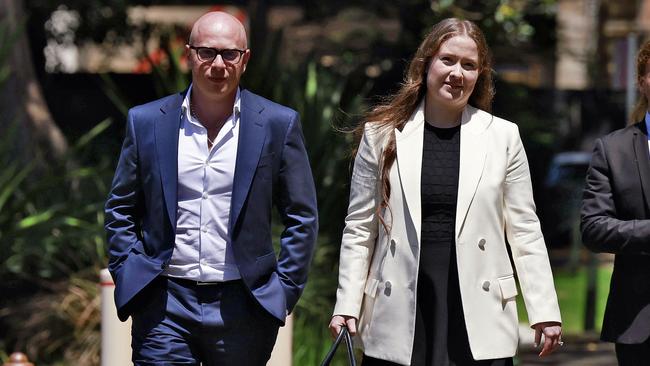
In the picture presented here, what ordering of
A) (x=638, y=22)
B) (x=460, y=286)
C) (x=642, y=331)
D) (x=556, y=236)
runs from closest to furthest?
(x=460, y=286) < (x=642, y=331) < (x=556, y=236) < (x=638, y=22)

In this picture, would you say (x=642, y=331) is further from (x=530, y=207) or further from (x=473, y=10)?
(x=473, y=10)

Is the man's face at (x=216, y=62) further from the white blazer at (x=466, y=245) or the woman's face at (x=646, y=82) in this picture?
the woman's face at (x=646, y=82)

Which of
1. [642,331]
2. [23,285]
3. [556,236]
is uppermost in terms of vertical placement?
[642,331]

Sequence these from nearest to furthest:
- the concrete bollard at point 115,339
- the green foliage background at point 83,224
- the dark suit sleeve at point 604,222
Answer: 1. the dark suit sleeve at point 604,222
2. the concrete bollard at point 115,339
3. the green foliage background at point 83,224

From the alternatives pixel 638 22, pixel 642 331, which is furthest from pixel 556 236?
pixel 638 22

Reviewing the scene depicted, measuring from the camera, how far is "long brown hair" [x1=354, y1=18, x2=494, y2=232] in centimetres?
474

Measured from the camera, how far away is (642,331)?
195 inches

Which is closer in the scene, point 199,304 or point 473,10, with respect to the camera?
point 199,304

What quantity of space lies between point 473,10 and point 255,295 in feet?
25.0

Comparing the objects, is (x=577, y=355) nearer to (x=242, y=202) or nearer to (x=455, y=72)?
(x=455, y=72)

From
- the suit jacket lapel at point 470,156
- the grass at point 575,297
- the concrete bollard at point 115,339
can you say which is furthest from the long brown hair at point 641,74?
the grass at point 575,297

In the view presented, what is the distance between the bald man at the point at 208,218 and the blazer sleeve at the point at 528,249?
0.74 m

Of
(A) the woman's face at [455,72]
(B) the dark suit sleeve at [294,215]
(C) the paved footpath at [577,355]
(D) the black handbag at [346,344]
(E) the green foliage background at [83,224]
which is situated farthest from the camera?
(C) the paved footpath at [577,355]

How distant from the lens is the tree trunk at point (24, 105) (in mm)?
9742
